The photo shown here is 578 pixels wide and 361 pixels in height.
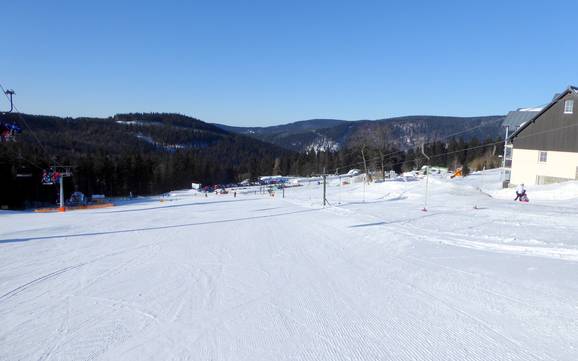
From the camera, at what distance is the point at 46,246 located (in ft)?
37.6

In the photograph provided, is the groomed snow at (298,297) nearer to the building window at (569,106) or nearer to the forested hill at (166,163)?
the forested hill at (166,163)

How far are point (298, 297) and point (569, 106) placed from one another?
30246 mm

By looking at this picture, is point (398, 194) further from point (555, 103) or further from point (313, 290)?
point (313, 290)

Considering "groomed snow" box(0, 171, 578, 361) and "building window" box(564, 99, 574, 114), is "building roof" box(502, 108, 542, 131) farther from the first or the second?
"groomed snow" box(0, 171, 578, 361)

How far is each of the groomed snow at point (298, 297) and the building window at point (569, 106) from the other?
1998 cm

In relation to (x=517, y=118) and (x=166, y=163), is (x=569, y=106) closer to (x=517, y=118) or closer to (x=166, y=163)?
(x=517, y=118)

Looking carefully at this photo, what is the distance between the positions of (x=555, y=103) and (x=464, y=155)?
6689 cm

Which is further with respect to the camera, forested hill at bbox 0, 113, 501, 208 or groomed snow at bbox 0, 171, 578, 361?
forested hill at bbox 0, 113, 501, 208

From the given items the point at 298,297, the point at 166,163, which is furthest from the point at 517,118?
the point at 166,163

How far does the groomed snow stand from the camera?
14.5ft

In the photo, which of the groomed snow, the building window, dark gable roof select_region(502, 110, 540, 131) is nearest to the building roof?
dark gable roof select_region(502, 110, 540, 131)

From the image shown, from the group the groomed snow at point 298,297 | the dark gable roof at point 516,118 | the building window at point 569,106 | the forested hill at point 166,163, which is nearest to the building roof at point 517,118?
the dark gable roof at point 516,118

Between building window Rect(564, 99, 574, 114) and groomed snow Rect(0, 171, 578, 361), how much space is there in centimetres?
1998

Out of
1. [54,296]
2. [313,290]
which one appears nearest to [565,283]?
[313,290]
